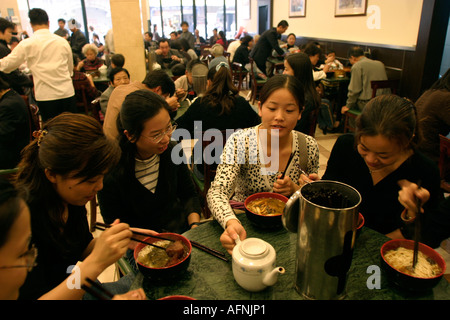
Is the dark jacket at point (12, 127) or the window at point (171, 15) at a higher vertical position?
the window at point (171, 15)

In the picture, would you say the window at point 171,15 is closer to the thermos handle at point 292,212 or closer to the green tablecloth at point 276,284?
the green tablecloth at point 276,284

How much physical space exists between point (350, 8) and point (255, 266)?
7.11m

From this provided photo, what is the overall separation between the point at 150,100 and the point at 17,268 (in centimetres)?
95

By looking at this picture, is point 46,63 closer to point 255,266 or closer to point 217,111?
point 217,111

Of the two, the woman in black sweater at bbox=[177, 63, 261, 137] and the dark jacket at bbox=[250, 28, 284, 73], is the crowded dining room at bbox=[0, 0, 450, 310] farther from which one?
the dark jacket at bbox=[250, 28, 284, 73]

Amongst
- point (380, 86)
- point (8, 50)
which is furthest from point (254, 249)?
point (8, 50)

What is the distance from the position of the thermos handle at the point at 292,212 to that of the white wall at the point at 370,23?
5282 mm

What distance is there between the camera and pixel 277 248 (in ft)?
3.89

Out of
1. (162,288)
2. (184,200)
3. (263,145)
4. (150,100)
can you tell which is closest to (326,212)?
(162,288)

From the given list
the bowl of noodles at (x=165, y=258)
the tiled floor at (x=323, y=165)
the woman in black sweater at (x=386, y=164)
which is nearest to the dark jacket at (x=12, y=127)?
the tiled floor at (x=323, y=165)

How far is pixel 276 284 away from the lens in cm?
102

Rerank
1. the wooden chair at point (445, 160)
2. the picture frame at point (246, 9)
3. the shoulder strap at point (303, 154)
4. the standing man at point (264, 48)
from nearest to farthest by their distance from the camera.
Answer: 1. the shoulder strap at point (303, 154)
2. the wooden chair at point (445, 160)
3. the standing man at point (264, 48)
4. the picture frame at point (246, 9)

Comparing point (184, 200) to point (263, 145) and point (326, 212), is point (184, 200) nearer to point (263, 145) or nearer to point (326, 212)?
point (263, 145)

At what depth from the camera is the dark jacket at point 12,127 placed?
2.47 m
